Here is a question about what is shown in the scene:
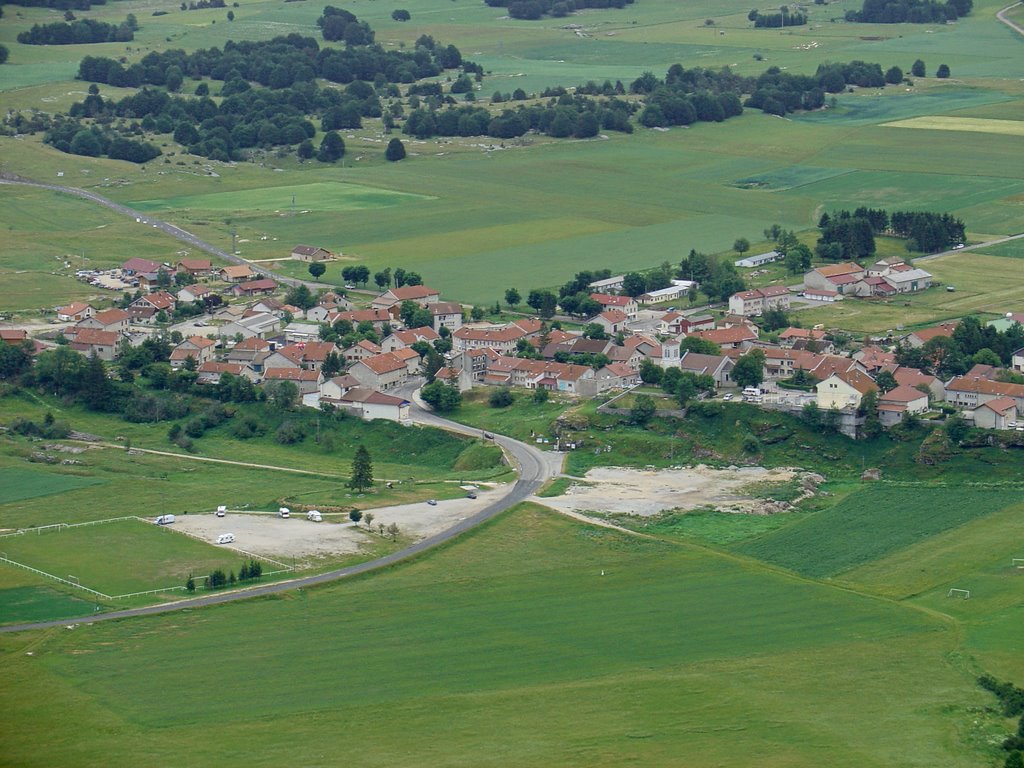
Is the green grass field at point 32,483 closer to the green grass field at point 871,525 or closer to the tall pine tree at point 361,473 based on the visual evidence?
the tall pine tree at point 361,473

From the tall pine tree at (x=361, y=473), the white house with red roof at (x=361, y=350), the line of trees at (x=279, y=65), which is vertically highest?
the line of trees at (x=279, y=65)

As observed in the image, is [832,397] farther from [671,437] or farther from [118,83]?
[118,83]

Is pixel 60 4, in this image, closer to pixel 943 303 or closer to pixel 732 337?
pixel 943 303

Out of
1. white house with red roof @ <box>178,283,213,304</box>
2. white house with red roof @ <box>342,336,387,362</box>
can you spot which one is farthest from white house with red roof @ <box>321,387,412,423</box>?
white house with red roof @ <box>178,283,213,304</box>

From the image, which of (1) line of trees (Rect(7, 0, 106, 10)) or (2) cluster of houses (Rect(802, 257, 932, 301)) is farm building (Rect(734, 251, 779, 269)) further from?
(1) line of trees (Rect(7, 0, 106, 10))

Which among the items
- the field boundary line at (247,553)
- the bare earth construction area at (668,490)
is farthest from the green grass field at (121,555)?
the bare earth construction area at (668,490)

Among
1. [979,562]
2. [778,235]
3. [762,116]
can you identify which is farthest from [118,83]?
[979,562]
